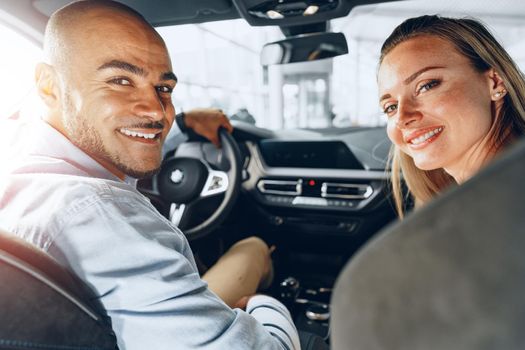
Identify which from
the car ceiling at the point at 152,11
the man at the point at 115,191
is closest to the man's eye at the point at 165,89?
the man at the point at 115,191

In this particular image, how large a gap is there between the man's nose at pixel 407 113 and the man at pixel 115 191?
0.75 metres

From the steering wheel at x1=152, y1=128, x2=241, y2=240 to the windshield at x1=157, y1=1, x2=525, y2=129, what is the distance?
37cm

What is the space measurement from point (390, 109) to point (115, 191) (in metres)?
1.01

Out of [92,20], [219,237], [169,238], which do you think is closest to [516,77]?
[169,238]

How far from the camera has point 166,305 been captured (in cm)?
75

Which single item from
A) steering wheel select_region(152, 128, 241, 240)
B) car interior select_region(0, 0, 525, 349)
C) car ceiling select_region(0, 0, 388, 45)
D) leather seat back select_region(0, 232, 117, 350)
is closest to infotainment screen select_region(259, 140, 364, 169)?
car interior select_region(0, 0, 525, 349)

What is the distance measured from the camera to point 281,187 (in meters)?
2.70

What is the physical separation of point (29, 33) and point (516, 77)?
1.89 meters

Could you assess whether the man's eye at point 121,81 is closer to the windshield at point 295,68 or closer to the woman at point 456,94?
the windshield at point 295,68

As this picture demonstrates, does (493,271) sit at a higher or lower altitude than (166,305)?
higher

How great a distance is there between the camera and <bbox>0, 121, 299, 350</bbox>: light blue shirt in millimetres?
749

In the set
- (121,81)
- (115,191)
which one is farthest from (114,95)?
(115,191)

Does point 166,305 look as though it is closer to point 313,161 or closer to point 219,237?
point 219,237

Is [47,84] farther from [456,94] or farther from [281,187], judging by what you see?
[281,187]
